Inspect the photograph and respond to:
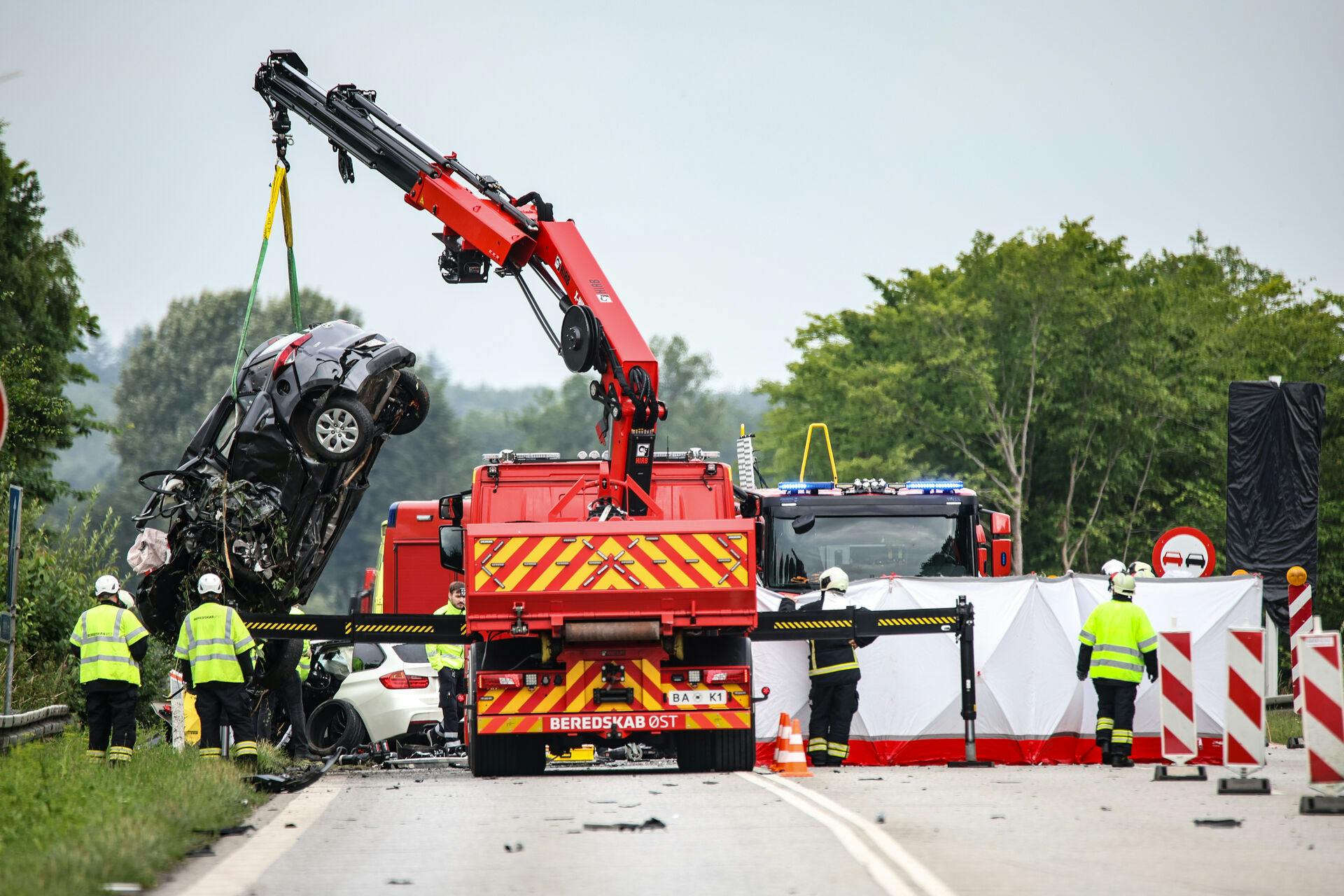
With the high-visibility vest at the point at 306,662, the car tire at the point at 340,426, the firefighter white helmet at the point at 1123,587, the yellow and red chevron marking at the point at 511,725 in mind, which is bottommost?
the yellow and red chevron marking at the point at 511,725

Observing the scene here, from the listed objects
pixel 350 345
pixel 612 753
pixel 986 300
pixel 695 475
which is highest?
pixel 986 300

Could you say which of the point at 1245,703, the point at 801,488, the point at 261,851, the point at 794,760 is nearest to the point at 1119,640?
the point at 794,760

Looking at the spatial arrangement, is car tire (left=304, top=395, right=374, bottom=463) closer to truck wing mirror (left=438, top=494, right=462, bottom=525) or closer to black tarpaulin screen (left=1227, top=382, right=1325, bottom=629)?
truck wing mirror (left=438, top=494, right=462, bottom=525)

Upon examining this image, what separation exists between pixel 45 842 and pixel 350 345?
8.07m

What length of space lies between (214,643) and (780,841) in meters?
6.75

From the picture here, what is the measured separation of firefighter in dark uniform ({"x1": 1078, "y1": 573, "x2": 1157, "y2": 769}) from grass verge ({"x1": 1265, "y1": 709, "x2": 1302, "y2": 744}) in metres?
3.89

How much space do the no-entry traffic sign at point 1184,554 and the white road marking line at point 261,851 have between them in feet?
35.5

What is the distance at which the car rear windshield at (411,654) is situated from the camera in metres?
18.1

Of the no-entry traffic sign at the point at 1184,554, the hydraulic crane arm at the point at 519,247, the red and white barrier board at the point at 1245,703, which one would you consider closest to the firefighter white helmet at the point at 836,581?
the hydraulic crane arm at the point at 519,247

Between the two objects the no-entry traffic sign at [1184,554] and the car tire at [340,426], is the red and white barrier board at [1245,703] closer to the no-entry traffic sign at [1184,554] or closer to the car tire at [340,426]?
the no-entry traffic sign at [1184,554]

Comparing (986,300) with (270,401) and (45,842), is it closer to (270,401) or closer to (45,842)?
(270,401)

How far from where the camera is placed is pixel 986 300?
1913 inches

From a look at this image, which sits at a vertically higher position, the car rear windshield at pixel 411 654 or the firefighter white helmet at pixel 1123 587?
the firefighter white helmet at pixel 1123 587

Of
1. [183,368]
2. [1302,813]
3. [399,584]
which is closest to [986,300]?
[399,584]
